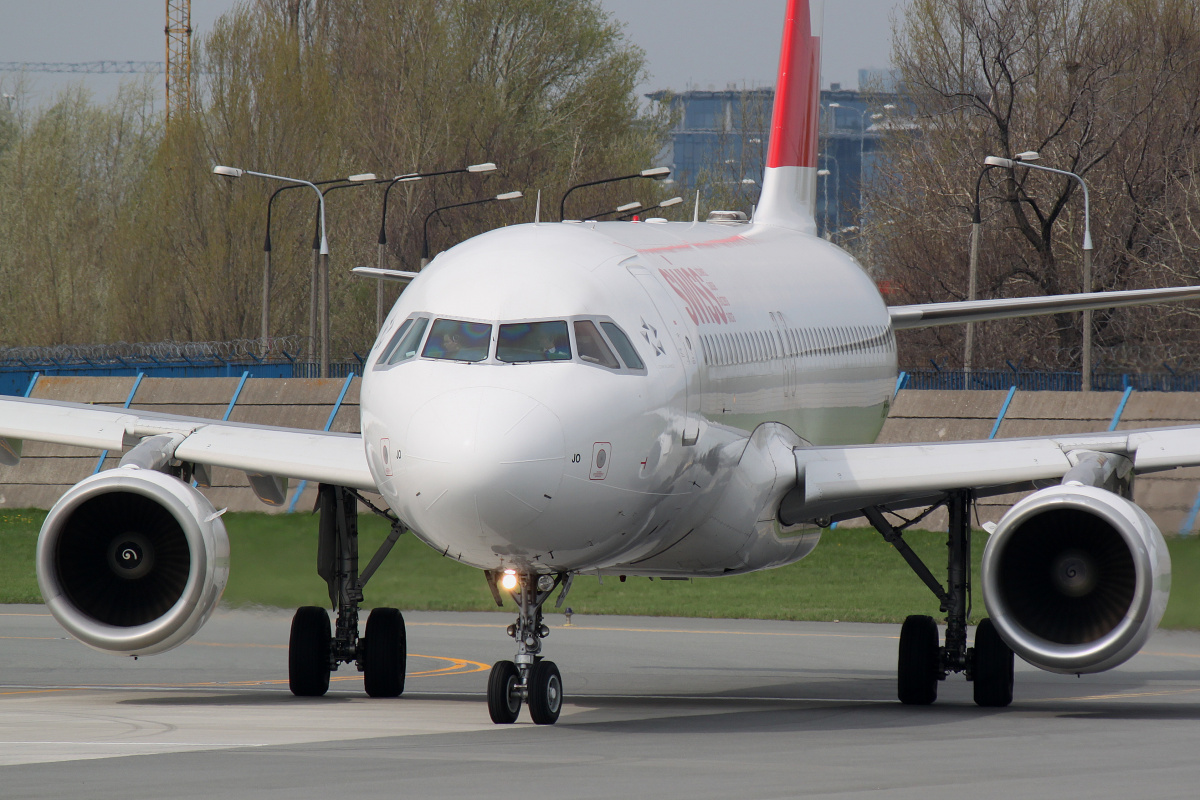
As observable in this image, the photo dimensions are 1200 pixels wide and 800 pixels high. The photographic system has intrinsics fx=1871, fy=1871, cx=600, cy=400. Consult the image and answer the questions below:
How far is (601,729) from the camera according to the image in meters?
13.2

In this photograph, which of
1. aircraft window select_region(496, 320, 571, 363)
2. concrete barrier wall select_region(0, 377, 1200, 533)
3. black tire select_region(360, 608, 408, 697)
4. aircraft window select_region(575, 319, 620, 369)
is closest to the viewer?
aircraft window select_region(496, 320, 571, 363)

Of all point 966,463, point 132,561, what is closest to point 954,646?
point 966,463

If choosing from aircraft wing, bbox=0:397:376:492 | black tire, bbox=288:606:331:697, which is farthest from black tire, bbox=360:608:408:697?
aircraft wing, bbox=0:397:376:492

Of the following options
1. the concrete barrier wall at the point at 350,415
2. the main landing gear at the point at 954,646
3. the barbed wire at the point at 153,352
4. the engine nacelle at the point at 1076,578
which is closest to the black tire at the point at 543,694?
the engine nacelle at the point at 1076,578

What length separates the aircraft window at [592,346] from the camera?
12594 mm

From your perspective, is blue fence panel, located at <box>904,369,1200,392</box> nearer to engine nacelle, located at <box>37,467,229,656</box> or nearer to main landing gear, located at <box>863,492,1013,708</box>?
main landing gear, located at <box>863,492,1013,708</box>

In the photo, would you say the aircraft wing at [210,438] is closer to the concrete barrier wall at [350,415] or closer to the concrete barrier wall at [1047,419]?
the concrete barrier wall at [350,415]

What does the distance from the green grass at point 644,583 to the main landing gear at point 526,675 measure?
962 cm

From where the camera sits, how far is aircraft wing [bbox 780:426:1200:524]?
14.5 metres

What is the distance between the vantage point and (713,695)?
56.6 feet

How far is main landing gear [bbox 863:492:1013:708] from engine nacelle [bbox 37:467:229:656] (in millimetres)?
5924

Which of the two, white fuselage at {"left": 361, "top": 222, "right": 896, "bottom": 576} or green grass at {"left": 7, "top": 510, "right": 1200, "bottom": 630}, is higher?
white fuselage at {"left": 361, "top": 222, "right": 896, "bottom": 576}

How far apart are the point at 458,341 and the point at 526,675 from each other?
2.48 metres

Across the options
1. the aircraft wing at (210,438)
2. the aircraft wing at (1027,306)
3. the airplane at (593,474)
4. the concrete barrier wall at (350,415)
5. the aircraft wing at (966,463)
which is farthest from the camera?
the concrete barrier wall at (350,415)
